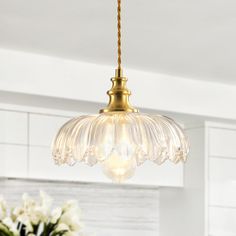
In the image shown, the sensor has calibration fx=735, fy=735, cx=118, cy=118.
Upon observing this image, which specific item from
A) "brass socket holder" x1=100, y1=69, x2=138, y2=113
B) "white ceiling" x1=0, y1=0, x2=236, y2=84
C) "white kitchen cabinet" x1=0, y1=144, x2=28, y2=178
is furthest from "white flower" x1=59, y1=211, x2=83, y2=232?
"white kitchen cabinet" x1=0, y1=144, x2=28, y2=178

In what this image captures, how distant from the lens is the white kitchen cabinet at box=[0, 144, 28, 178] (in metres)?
5.05

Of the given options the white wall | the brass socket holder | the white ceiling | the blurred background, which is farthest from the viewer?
the white wall

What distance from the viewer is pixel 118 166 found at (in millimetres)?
2746

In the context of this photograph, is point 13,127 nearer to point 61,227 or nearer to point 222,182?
point 222,182

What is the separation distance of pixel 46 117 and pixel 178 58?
1133 mm

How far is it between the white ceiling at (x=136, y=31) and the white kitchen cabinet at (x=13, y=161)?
2.79ft

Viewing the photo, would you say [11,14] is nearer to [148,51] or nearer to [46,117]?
[148,51]

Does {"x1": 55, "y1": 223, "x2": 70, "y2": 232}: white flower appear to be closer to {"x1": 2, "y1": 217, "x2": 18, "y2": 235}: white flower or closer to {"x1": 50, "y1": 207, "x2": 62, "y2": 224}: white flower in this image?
{"x1": 50, "y1": 207, "x2": 62, "y2": 224}: white flower

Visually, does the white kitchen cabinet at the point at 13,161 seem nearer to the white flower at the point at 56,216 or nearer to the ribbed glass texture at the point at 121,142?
the ribbed glass texture at the point at 121,142

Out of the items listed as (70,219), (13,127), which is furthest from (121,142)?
(13,127)

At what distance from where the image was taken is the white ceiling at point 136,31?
366cm

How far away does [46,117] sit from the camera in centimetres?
527

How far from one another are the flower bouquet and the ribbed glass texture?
0.25 meters

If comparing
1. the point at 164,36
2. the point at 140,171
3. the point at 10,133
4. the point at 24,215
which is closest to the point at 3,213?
the point at 24,215
